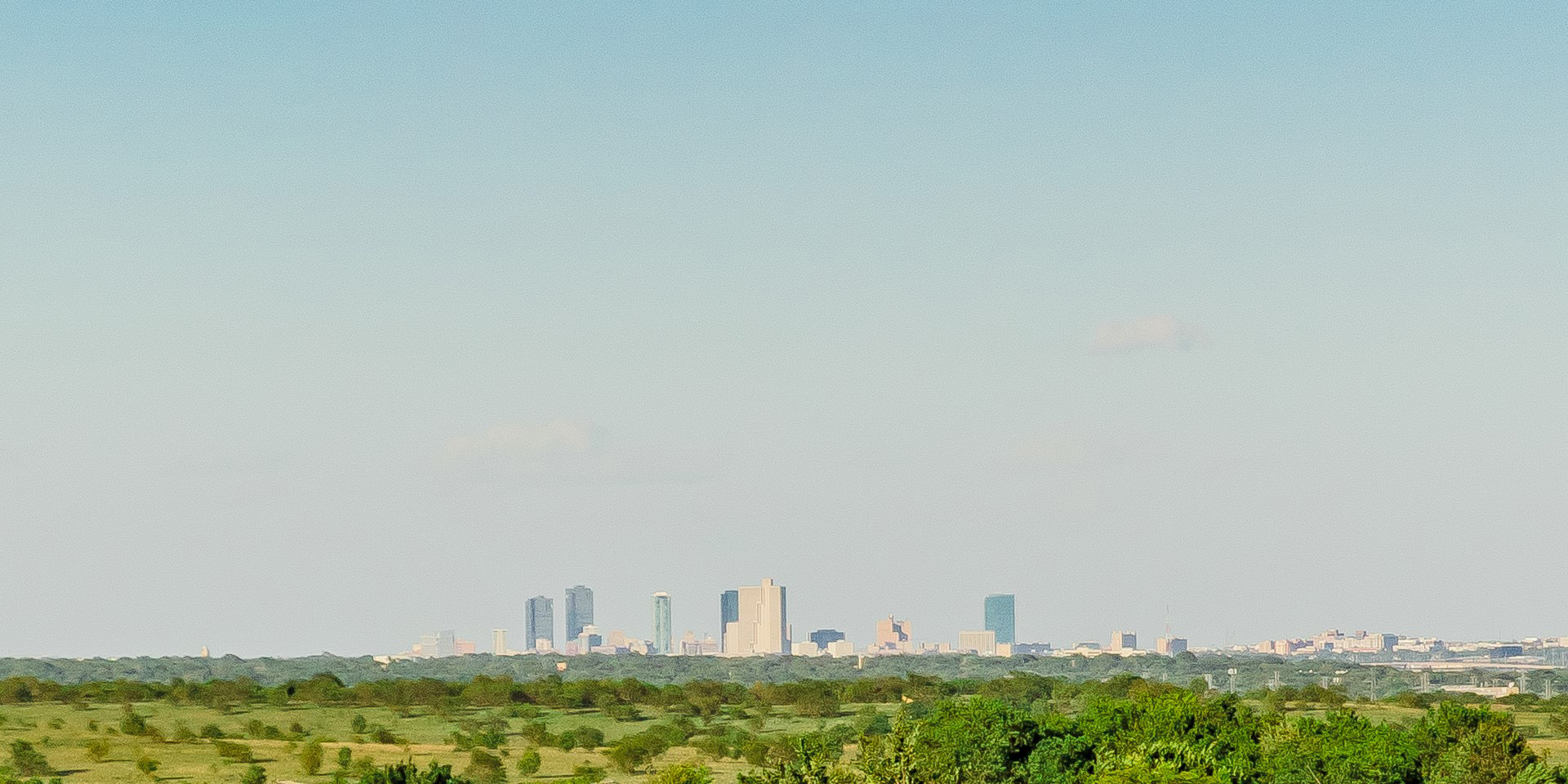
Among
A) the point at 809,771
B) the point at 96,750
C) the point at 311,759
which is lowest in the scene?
the point at 311,759

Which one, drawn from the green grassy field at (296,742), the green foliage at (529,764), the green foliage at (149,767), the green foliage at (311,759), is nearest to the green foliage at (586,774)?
the green grassy field at (296,742)

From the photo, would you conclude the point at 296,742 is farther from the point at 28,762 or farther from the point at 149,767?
the point at 28,762

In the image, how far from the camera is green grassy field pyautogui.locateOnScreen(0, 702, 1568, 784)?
118 m

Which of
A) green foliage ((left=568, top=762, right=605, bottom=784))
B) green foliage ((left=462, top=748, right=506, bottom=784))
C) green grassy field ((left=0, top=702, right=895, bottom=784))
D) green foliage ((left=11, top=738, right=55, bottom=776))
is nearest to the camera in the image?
green foliage ((left=568, top=762, right=605, bottom=784))

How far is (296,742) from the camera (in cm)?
13375

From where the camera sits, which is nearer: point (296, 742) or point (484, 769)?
point (484, 769)

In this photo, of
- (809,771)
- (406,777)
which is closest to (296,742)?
(406,777)

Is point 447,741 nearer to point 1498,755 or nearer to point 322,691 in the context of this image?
point 322,691

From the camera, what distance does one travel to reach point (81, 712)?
150m

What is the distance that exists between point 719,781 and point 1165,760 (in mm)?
43609

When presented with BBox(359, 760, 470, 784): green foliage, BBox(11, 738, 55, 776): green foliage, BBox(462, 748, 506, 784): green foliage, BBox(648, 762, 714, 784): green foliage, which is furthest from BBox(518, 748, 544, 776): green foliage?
BBox(359, 760, 470, 784): green foliage

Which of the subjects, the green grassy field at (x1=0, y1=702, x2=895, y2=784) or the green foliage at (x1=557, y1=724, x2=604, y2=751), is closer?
the green grassy field at (x1=0, y1=702, x2=895, y2=784)

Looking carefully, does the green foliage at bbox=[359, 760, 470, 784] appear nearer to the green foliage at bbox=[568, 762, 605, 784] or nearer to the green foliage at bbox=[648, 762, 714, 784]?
the green foliage at bbox=[648, 762, 714, 784]

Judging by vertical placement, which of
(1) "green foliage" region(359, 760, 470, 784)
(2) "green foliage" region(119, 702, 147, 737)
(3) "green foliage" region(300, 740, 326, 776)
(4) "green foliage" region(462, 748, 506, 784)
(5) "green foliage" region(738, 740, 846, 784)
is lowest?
(4) "green foliage" region(462, 748, 506, 784)
